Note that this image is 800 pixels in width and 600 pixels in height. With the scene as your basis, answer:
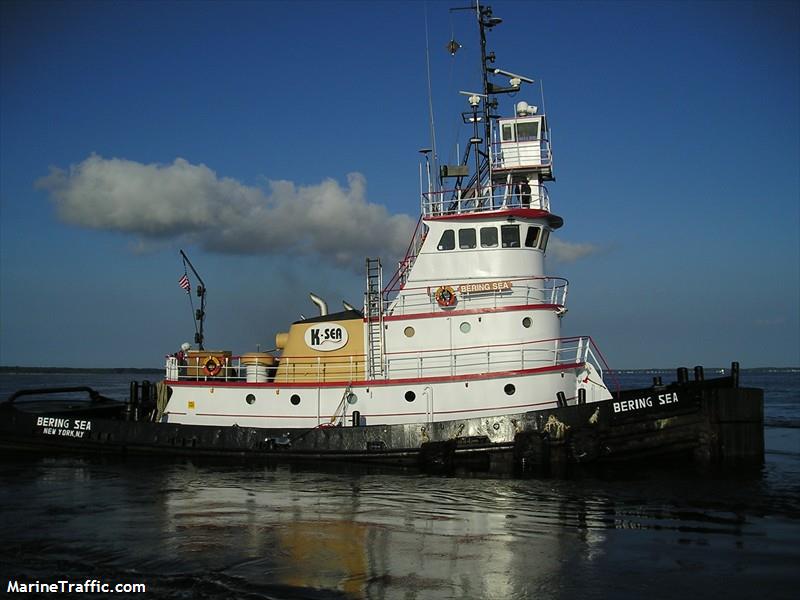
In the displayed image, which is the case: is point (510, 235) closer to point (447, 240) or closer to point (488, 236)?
point (488, 236)

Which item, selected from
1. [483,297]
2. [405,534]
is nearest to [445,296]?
[483,297]

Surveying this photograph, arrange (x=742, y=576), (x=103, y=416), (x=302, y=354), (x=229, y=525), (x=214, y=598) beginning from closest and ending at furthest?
(x=214, y=598), (x=742, y=576), (x=229, y=525), (x=302, y=354), (x=103, y=416)

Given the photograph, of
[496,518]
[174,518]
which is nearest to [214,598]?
[174,518]

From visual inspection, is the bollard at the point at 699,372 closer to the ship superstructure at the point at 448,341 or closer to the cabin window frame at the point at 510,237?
the ship superstructure at the point at 448,341

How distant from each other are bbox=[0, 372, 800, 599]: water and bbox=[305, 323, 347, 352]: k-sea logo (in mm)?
2734

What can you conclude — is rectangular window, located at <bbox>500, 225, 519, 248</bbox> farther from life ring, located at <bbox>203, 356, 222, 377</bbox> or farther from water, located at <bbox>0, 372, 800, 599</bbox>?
life ring, located at <bbox>203, 356, 222, 377</bbox>

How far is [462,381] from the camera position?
14.1 meters

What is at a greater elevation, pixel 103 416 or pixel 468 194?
pixel 468 194

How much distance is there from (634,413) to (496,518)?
5.21 meters

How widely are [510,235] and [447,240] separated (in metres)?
1.40

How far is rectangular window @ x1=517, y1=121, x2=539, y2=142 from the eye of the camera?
1586 cm

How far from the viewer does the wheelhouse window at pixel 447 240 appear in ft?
49.1

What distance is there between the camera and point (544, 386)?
46.1 feet

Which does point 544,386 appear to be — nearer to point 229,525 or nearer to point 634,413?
point 634,413
